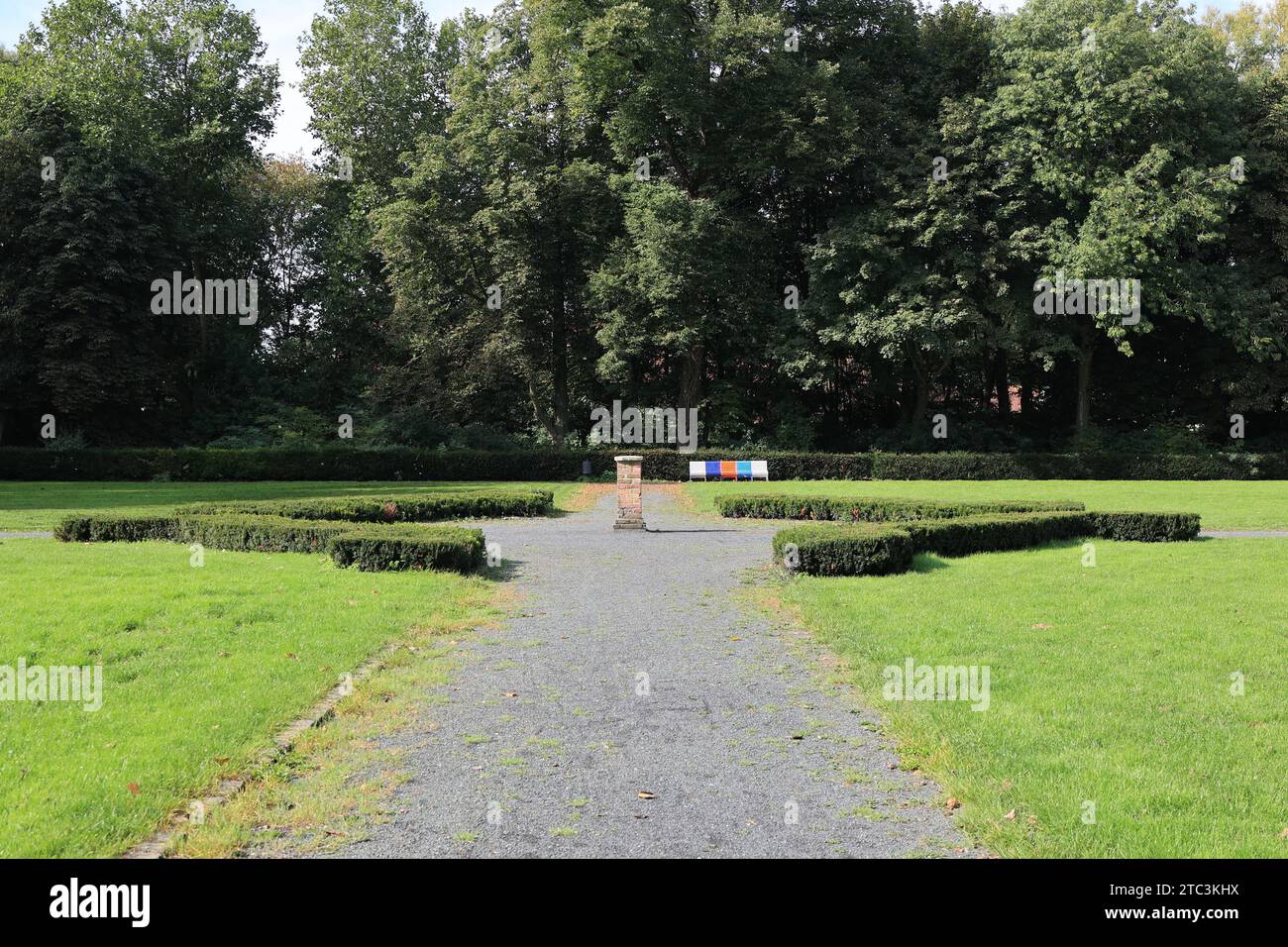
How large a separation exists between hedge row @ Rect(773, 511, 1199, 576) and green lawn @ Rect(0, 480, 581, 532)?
1088 centimetres

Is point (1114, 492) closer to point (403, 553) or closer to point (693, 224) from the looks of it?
point (693, 224)

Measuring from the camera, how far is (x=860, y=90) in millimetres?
37688

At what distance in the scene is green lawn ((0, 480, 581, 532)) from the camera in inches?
730

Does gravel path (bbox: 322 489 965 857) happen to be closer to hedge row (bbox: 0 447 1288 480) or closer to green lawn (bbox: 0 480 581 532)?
green lawn (bbox: 0 480 581 532)

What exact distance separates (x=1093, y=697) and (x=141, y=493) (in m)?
24.0

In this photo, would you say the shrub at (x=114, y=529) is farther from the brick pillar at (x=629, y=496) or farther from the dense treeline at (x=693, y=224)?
the dense treeline at (x=693, y=224)

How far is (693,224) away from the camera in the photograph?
109ft

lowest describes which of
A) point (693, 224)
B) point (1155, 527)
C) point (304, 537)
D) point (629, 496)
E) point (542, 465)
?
point (1155, 527)
